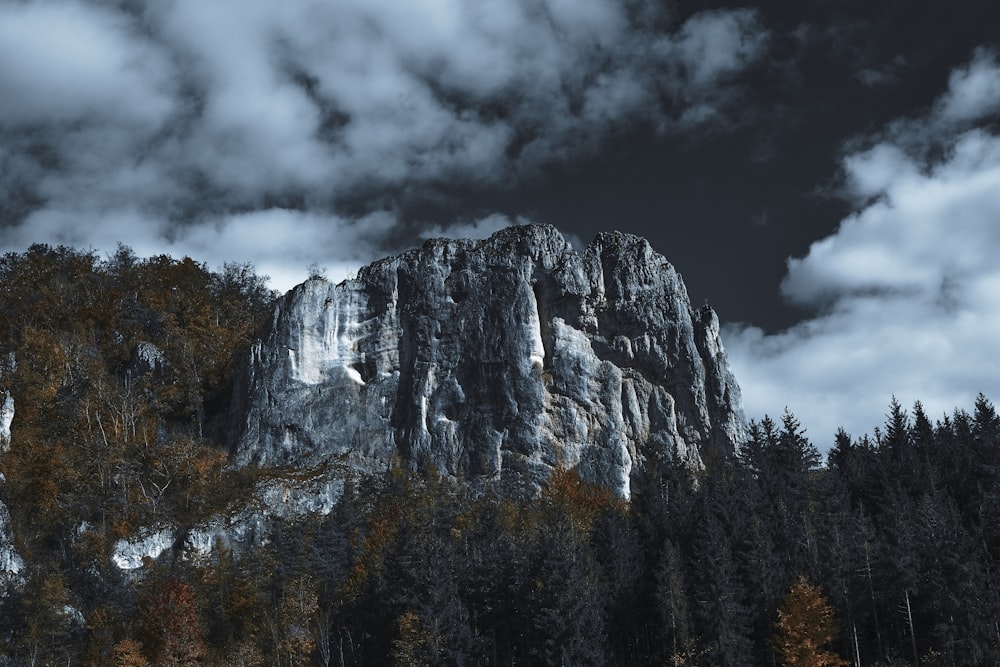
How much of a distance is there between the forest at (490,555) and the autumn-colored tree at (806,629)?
12cm

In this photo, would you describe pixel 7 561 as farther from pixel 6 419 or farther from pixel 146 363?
pixel 146 363

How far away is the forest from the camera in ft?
157

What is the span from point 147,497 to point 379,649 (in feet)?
→ 99.4

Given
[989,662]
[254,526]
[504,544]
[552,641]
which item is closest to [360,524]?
[254,526]

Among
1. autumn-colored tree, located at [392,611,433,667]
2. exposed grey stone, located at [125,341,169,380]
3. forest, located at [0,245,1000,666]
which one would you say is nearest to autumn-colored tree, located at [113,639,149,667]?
forest, located at [0,245,1000,666]

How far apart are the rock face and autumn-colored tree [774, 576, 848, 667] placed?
117ft

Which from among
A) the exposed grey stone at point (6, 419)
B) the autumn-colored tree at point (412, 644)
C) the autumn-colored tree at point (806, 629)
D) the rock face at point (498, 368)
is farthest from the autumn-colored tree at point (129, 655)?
the autumn-colored tree at point (806, 629)

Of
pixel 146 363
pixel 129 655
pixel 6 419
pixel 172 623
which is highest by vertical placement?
pixel 146 363

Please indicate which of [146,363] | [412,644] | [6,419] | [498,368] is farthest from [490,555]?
[146,363]

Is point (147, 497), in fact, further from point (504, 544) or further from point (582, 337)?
point (582, 337)

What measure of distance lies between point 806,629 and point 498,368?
44708 mm

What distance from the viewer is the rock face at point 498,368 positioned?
8469cm

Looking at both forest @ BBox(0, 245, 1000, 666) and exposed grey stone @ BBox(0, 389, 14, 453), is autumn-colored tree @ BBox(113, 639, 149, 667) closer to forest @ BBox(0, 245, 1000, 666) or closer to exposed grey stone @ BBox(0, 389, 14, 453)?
forest @ BBox(0, 245, 1000, 666)

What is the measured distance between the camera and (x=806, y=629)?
46.6 metres
